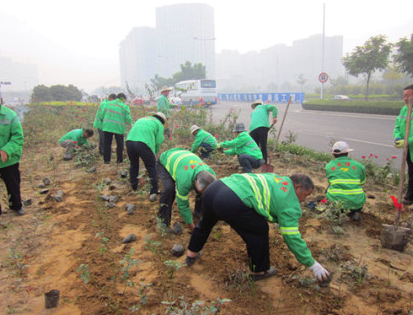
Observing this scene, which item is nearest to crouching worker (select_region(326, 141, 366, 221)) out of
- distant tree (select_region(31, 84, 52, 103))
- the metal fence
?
the metal fence

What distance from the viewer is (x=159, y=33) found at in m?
103

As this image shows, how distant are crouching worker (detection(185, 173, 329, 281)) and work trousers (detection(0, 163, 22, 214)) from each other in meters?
2.86

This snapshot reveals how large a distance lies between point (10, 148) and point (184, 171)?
2324mm

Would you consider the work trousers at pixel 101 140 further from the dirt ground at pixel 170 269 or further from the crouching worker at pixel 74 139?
the dirt ground at pixel 170 269

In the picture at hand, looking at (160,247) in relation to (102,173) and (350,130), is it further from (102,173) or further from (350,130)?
(350,130)

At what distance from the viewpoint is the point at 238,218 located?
223cm

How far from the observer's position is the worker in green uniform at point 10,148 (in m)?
3.48

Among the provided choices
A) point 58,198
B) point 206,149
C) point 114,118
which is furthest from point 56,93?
point 58,198

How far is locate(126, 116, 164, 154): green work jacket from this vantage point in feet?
13.1

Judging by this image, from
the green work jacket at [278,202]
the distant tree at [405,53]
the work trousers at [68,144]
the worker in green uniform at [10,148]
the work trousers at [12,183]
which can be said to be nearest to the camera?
the green work jacket at [278,202]

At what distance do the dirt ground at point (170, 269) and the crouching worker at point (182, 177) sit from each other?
0.38 m

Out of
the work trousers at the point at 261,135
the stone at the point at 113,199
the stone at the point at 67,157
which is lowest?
the stone at the point at 113,199

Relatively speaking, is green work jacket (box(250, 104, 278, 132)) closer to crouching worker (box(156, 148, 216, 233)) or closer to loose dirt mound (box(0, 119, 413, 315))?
loose dirt mound (box(0, 119, 413, 315))

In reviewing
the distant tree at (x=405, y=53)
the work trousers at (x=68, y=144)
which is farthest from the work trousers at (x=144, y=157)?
the distant tree at (x=405, y=53)
